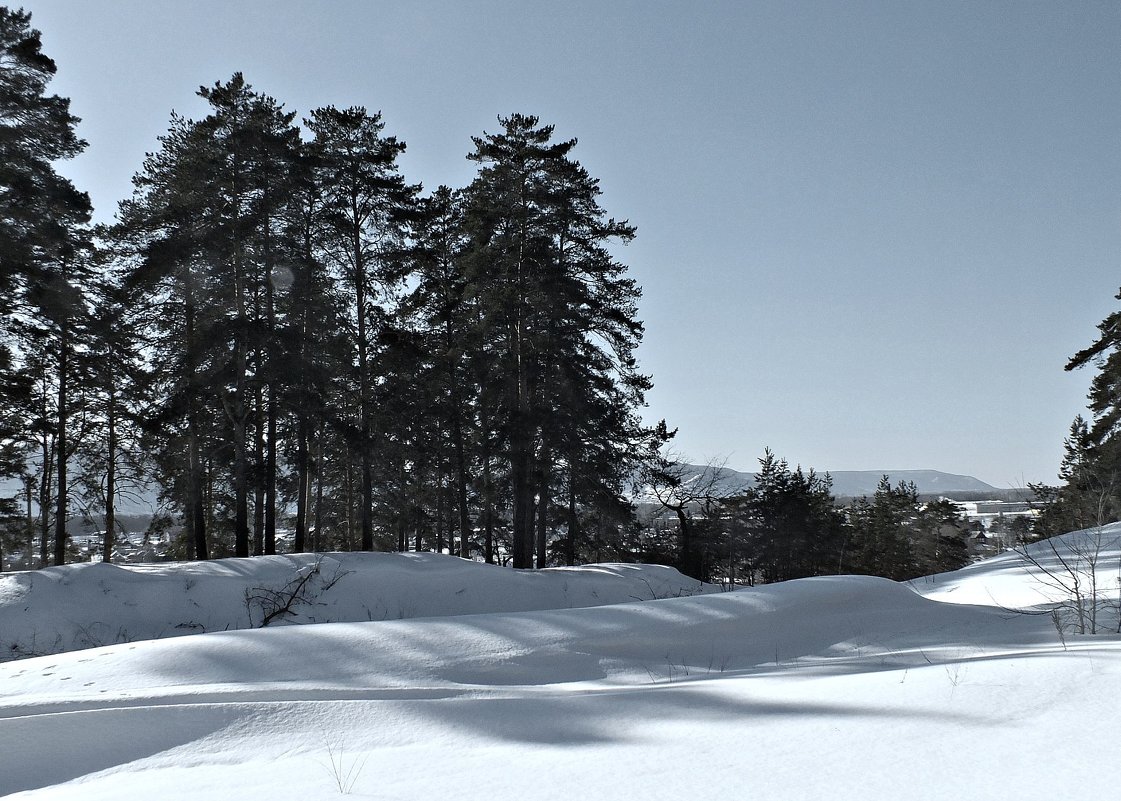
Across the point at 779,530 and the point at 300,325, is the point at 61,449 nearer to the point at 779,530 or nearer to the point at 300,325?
the point at 300,325

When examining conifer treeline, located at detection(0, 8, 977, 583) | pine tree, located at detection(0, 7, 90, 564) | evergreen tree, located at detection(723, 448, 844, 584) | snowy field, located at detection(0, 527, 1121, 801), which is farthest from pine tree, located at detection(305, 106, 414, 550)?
evergreen tree, located at detection(723, 448, 844, 584)

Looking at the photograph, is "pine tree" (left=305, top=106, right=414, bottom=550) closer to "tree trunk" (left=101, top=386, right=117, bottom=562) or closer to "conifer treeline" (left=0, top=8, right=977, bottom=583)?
"conifer treeline" (left=0, top=8, right=977, bottom=583)

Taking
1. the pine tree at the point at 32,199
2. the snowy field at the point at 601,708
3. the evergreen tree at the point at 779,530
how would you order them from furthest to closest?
the evergreen tree at the point at 779,530, the pine tree at the point at 32,199, the snowy field at the point at 601,708

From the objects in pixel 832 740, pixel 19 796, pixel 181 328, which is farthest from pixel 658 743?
pixel 181 328

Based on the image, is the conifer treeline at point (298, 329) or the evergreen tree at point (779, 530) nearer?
the conifer treeline at point (298, 329)

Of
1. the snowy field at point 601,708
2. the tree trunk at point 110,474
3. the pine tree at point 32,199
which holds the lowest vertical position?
the snowy field at point 601,708

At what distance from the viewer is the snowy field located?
3.39 meters

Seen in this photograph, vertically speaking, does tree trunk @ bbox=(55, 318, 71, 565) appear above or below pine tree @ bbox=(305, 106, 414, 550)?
below

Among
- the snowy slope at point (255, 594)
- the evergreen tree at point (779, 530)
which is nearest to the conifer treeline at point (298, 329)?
the snowy slope at point (255, 594)

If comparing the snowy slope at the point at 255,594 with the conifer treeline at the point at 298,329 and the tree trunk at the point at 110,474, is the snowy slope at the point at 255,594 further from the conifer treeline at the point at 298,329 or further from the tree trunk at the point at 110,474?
the tree trunk at the point at 110,474

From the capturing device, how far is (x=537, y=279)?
21.2m

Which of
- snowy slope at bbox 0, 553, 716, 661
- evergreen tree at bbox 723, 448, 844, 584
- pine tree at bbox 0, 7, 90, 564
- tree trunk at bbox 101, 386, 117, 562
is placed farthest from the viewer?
evergreen tree at bbox 723, 448, 844, 584

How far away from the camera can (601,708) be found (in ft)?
15.5

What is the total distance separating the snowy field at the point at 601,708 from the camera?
339 centimetres
